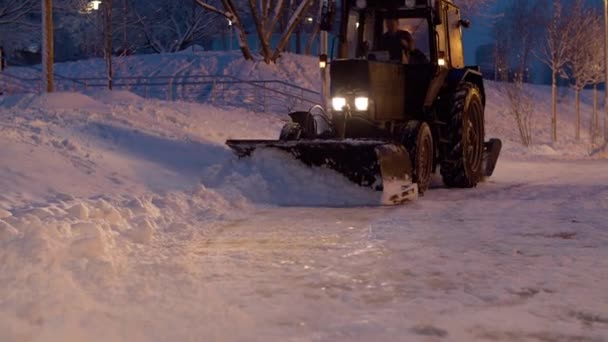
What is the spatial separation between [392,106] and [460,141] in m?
1.30

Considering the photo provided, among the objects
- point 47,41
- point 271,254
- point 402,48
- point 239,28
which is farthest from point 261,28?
point 271,254

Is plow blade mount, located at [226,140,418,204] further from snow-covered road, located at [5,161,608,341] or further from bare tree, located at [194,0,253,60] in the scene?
bare tree, located at [194,0,253,60]

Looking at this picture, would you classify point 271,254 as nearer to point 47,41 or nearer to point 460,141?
point 460,141

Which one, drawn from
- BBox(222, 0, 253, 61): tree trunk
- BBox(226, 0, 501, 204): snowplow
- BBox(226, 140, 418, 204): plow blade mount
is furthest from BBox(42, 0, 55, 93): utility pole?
BBox(222, 0, 253, 61): tree trunk

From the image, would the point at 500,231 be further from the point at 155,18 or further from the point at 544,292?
the point at 155,18

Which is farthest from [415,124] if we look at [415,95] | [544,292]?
[544,292]

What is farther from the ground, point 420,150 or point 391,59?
point 391,59

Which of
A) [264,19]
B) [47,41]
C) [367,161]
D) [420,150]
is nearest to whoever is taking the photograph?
[367,161]

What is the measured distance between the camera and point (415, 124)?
1077 cm

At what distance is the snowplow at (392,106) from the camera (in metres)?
10.1

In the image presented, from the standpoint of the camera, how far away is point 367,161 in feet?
32.6

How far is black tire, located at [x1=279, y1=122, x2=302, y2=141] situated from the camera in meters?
11.3

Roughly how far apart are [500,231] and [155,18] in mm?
44587

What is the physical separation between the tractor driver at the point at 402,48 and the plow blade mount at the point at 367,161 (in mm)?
1854
